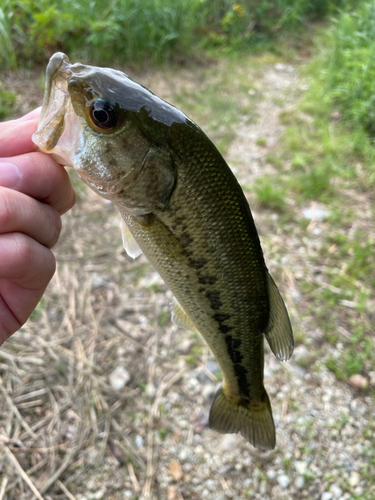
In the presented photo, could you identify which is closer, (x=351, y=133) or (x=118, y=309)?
(x=118, y=309)

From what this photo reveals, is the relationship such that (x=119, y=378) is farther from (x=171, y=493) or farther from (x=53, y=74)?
(x=53, y=74)

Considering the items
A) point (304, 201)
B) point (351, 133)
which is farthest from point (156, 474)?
point (351, 133)

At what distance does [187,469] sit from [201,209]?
173 cm

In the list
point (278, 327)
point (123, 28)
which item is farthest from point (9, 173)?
point (123, 28)

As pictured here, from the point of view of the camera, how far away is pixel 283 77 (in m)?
6.70

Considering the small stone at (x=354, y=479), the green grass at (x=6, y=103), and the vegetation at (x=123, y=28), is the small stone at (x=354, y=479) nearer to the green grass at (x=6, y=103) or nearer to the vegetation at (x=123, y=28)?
the green grass at (x=6, y=103)

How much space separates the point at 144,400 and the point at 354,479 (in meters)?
1.37

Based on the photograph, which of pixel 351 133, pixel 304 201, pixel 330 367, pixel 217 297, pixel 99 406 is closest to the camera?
pixel 217 297

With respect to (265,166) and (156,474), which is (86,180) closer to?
(156,474)

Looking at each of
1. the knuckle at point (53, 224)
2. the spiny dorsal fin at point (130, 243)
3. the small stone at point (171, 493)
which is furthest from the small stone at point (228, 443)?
the knuckle at point (53, 224)

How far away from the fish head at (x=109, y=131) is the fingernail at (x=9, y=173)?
0.11m

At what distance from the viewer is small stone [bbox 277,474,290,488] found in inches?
81.9

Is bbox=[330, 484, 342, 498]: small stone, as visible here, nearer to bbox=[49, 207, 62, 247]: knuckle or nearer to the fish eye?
bbox=[49, 207, 62, 247]: knuckle

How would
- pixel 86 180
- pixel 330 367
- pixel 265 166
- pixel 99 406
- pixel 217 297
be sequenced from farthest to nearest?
1. pixel 265 166
2. pixel 330 367
3. pixel 99 406
4. pixel 217 297
5. pixel 86 180
